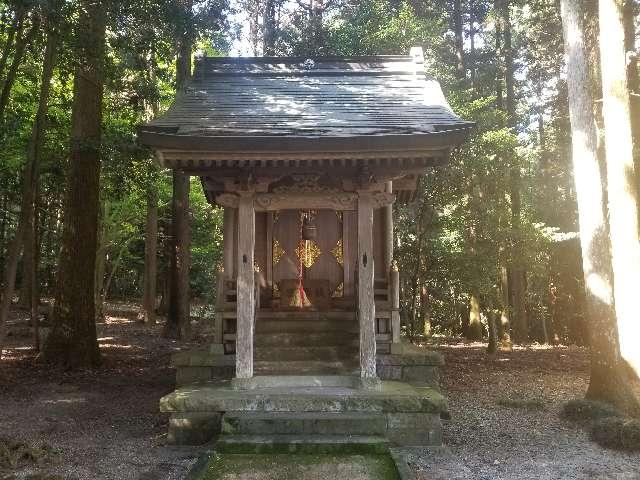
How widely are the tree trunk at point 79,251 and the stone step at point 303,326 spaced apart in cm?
382

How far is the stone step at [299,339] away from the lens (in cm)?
809

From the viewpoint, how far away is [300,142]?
252 inches

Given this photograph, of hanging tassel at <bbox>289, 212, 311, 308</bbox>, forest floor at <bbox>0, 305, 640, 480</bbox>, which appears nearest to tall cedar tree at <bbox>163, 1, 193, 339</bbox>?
forest floor at <bbox>0, 305, 640, 480</bbox>

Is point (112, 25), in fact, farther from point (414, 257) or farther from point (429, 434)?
point (414, 257)

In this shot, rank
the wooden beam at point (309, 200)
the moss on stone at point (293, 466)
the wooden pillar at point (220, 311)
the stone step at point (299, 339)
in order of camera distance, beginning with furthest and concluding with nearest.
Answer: the stone step at point (299, 339) → the wooden pillar at point (220, 311) → the wooden beam at point (309, 200) → the moss on stone at point (293, 466)

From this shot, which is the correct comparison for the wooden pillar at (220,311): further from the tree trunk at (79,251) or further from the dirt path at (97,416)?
the tree trunk at (79,251)

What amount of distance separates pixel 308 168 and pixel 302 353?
9.28 ft

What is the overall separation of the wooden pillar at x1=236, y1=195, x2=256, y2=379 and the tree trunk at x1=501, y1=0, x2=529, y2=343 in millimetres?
7459

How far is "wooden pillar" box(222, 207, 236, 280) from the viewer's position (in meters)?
8.62

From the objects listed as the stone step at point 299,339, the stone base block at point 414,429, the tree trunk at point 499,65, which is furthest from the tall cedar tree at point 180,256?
the tree trunk at point 499,65

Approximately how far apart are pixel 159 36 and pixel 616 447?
9333mm

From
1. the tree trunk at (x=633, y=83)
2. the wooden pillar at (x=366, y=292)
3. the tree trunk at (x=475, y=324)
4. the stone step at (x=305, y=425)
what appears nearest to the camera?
the stone step at (x=305, y=425)

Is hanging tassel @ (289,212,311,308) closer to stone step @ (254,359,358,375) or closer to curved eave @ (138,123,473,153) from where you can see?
stone step @ (254,359,358,375)

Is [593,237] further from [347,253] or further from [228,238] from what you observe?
[228,238]
